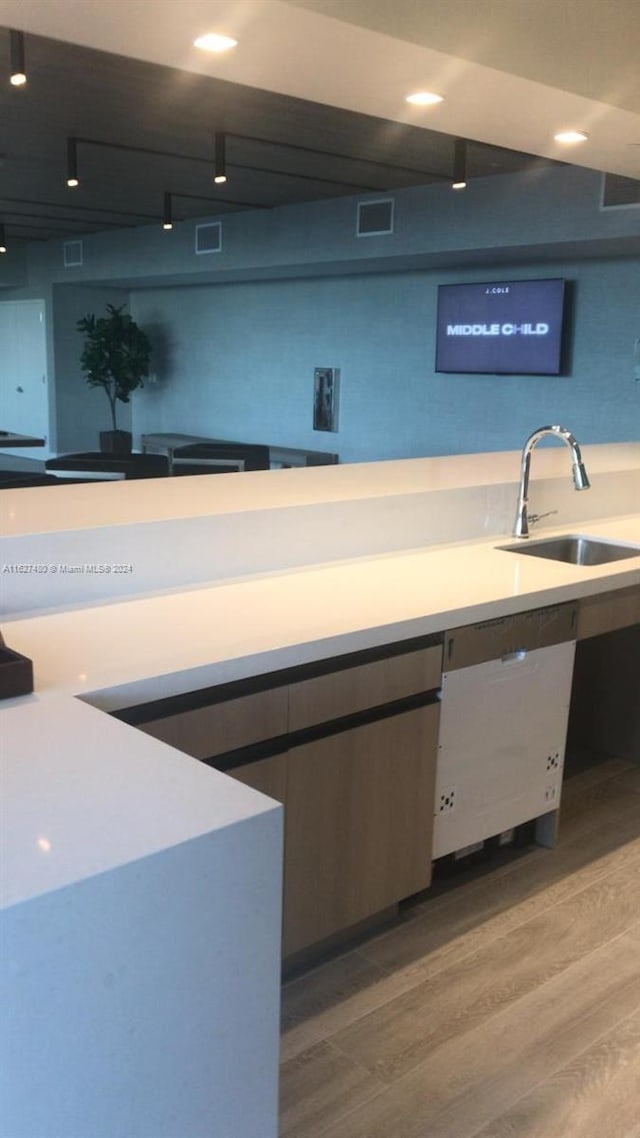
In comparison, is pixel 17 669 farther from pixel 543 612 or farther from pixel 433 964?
pixel 543 612

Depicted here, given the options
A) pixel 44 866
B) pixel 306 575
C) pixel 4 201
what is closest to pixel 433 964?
pixel 306 575

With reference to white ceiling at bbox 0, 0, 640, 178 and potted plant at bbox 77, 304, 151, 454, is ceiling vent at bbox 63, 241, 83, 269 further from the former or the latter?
white ceiling at bbox 0, 0, 640, 178

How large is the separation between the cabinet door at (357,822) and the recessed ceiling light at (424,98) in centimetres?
183

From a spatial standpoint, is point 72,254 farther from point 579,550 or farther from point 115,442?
point 579,550

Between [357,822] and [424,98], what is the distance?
7.03 ft

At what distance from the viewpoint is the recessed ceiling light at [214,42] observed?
2.47 metres

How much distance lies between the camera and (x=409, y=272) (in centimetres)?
805

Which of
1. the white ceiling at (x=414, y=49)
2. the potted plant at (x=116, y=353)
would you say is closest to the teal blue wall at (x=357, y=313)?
the potted plant at (x=116, y=353)

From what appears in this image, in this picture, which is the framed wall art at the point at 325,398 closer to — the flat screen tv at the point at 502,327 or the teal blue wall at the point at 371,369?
the teal blue wall at the point at 371,369

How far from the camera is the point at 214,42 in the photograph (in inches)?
98.9

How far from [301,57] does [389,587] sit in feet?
4.67

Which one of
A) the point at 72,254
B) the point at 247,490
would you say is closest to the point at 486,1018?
the point at 247,490

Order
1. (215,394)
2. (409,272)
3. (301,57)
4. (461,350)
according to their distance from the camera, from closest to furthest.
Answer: (301,57) → (461,350) → (409,272) → (215,394)

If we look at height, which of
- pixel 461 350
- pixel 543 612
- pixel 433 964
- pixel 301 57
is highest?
pixel 301 57
